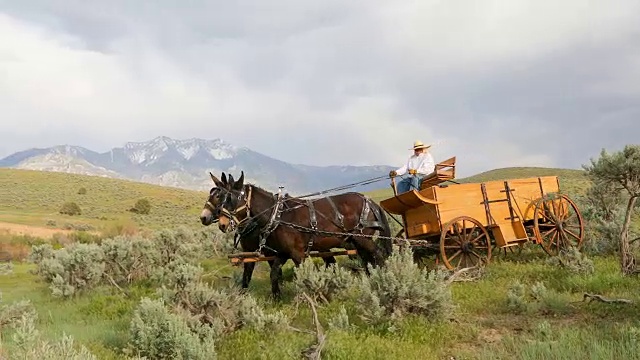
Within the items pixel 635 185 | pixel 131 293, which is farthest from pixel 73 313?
pixel 635 185

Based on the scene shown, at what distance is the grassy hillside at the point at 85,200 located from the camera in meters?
49.9

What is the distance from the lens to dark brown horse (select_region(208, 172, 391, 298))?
897 cm

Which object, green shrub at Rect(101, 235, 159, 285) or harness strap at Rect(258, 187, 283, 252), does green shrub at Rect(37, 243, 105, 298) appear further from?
harness strap at Rect(258, 187, 283, 252)

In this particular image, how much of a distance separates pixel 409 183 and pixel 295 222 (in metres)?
3.35

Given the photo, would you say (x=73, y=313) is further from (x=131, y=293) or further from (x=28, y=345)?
(x=28, y=345)

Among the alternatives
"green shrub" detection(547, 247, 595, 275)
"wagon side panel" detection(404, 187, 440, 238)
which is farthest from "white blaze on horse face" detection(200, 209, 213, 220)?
"green shrub" detection(547, 247, 595, 275)

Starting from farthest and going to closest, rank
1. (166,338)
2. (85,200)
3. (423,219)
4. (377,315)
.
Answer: (85,200) < (423,219) < (377,315) < (166,338)

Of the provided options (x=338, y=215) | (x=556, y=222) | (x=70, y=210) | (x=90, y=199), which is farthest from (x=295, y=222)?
(x=90, y=199)

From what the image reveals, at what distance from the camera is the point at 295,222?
934cm

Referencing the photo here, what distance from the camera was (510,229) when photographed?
413 inches

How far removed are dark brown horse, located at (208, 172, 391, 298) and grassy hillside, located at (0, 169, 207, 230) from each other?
35152mm

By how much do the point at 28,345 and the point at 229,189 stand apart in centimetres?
514

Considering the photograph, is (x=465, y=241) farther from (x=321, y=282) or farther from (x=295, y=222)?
(x=295, y=222)

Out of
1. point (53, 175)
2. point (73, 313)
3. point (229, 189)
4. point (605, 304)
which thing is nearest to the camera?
point (605, 304)
